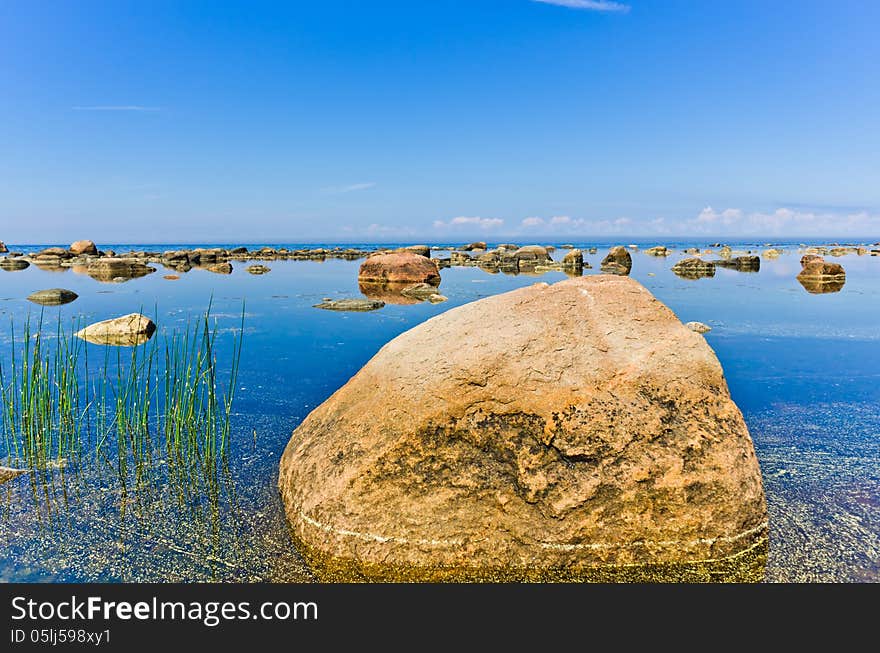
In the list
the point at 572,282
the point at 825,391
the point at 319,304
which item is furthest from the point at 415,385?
the point at 319,304

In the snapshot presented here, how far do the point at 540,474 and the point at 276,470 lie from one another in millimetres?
2849

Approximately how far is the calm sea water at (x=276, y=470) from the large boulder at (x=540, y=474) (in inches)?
18.6

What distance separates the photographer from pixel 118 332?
39.3ft

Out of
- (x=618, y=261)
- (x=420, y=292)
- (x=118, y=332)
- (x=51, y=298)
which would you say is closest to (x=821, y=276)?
(x=618, y=261)

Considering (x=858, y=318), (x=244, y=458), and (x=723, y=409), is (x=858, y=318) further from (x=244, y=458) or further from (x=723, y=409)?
(x=244, y=458)

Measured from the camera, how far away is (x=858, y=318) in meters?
15.7

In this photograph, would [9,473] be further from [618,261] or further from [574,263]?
[618,261]

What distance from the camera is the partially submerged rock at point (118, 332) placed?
11508mm

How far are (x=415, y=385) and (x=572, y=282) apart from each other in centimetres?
207

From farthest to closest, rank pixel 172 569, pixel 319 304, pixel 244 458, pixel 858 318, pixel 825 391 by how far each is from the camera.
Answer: pixel 319 304 < pixel 858 318 < pixel 825 391 < pixel 244 458 < pixel 172 569

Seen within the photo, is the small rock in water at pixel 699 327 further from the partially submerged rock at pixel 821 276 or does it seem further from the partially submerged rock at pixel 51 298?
the partially submerged rock at pixel 51 298

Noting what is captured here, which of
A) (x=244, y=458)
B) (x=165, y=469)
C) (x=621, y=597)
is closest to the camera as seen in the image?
(x=621, y=597)

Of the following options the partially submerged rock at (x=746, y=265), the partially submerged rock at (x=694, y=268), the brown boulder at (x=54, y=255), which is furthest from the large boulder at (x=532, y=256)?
the brown boulder at (x=54, y=255)

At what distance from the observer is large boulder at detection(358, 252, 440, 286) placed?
87.2 ft
